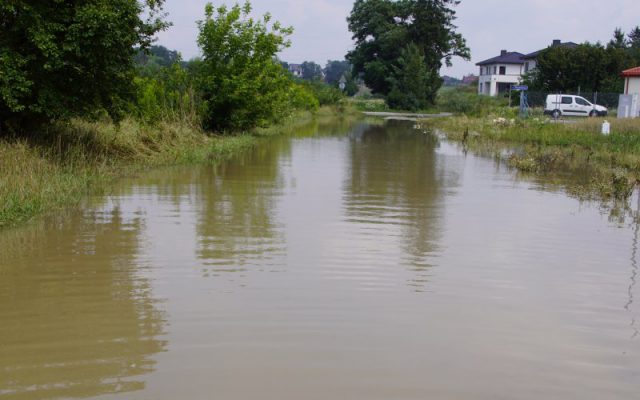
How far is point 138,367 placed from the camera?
547 centimetres

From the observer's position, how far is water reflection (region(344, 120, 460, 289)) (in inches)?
390

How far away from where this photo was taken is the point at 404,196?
14.5 m

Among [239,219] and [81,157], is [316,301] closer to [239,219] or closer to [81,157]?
[239,219]

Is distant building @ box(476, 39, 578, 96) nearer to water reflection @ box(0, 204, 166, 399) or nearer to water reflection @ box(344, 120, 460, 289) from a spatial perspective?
water reflection @ box(344, 120, 460, 289)

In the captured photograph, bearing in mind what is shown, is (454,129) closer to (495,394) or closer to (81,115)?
(81,115)

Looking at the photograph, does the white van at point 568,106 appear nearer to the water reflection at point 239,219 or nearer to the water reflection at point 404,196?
the water reflection at point 404,196

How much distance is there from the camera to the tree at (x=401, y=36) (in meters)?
73.0

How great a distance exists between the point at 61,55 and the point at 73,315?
29.9 ft

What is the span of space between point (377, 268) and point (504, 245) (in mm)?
2505

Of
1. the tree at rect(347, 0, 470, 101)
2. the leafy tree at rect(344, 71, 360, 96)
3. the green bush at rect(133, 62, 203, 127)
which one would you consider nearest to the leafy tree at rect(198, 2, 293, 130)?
the green bush at rect(133, 62, 203, 127)

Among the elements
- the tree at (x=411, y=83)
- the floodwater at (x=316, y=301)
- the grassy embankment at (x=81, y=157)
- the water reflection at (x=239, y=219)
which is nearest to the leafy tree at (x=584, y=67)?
the tree at (x=411, y=83)

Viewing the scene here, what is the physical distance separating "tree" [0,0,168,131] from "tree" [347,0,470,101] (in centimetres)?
5709

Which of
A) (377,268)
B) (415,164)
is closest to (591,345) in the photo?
(377,268)

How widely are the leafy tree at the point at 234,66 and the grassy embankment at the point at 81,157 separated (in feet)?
9.21
